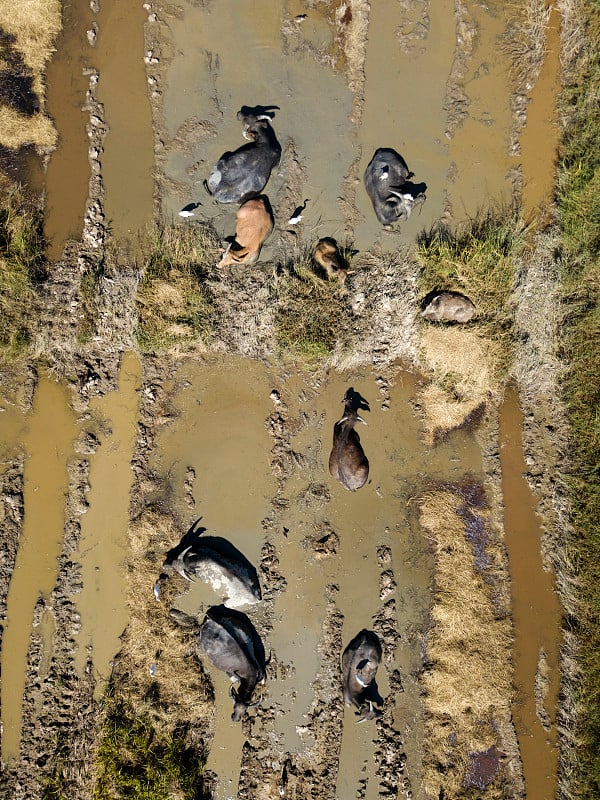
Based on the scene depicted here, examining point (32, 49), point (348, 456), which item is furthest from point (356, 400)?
point (32, 49)

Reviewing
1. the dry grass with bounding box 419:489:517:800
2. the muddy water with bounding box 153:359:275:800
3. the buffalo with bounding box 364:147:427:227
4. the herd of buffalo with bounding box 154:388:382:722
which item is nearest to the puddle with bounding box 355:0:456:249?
the buffalo with bounding box 364:147:427:227

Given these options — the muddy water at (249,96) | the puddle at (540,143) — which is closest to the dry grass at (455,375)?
the puddle at (540,143)

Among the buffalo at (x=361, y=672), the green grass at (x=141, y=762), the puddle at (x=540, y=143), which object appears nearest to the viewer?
the green grass at (x=141, y=762)

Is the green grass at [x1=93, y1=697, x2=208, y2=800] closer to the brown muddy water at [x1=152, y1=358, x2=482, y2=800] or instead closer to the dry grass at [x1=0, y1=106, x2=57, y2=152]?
the brown muddy water at [x1=152, y1=358, x2=482, y2=800]

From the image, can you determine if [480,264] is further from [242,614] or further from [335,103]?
[242,614]

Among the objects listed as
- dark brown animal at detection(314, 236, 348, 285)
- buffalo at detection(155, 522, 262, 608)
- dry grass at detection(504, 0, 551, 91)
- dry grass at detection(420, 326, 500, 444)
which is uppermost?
dry grass at detection(504, 0, 551, 91)

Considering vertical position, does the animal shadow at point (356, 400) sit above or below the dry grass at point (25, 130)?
below

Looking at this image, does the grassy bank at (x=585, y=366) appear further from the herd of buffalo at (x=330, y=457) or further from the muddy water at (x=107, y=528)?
the muddy water at (x=107, y=528)

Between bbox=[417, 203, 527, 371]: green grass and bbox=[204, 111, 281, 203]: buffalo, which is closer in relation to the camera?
bbox=[204, 111, 281, 203]: buffalo
